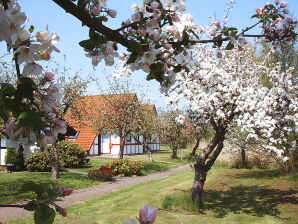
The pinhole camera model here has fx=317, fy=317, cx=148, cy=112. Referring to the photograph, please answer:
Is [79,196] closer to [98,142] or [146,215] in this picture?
[146,215]

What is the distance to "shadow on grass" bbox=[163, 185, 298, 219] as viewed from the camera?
873 cm

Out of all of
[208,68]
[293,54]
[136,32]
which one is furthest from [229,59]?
[293,54]

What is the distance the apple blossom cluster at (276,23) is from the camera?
288 cm

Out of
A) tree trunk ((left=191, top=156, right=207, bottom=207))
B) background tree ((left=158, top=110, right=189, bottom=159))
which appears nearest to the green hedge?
background tree ((left=158, top=110, right=189, bottom=159))

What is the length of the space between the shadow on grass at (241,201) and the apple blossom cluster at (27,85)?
7.58 metres

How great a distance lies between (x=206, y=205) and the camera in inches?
372

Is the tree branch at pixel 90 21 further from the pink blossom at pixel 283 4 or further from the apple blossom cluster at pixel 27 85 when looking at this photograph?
the pink blossom at pixel 283 4

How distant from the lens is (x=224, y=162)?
70.4ft

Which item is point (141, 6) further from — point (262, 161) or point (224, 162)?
point (224, 162)

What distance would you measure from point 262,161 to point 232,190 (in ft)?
26.0

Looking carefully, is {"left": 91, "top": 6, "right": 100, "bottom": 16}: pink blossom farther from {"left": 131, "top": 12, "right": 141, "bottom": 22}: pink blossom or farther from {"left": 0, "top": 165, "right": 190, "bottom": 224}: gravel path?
{"left": 0, "top": 165, "right": 190, "bottom": 224}: gravel path

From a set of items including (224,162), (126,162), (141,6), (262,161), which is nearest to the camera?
(141,6)

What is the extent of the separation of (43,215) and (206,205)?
8.64 m

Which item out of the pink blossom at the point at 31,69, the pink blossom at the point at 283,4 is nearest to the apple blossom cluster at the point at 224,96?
the pink blossom at the point at 283,4
